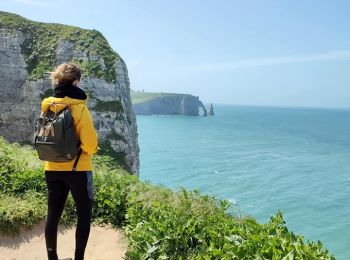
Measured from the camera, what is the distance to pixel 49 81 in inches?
2448

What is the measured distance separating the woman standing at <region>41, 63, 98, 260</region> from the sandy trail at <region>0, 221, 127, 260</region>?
50.9 inches

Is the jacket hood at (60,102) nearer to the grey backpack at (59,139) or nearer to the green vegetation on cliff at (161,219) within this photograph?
Answer: the grey backpack at (59,139)

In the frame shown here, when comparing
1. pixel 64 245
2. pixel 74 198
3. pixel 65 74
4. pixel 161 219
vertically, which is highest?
pixel 65 74

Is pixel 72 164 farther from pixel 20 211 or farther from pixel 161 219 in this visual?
pixel 20 211

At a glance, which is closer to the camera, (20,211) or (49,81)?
(20,211)

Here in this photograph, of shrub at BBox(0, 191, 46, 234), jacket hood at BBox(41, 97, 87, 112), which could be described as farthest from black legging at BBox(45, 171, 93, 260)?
shrub at BBox(0, 191, 46, 234)

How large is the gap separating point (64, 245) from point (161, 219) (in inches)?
77.4

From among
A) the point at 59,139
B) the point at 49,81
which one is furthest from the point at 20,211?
the point at 49,81

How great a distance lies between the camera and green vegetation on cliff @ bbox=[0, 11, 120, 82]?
62969mm

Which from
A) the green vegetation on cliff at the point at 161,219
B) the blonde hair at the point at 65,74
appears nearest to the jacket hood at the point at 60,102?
the blonde hair at the point at 65,74

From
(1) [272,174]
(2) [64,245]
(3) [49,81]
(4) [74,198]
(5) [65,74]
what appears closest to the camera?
(5) [65,74]

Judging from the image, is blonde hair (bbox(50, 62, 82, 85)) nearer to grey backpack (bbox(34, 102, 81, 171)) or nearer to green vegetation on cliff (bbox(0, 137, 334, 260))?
grey backpack (bbox(34, 102, 81, 171))

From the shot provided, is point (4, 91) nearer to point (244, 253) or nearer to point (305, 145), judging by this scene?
point (244, 253)

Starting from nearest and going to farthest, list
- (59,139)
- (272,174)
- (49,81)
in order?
1. (59,139)
2. (49,81)
3. (272,174)
